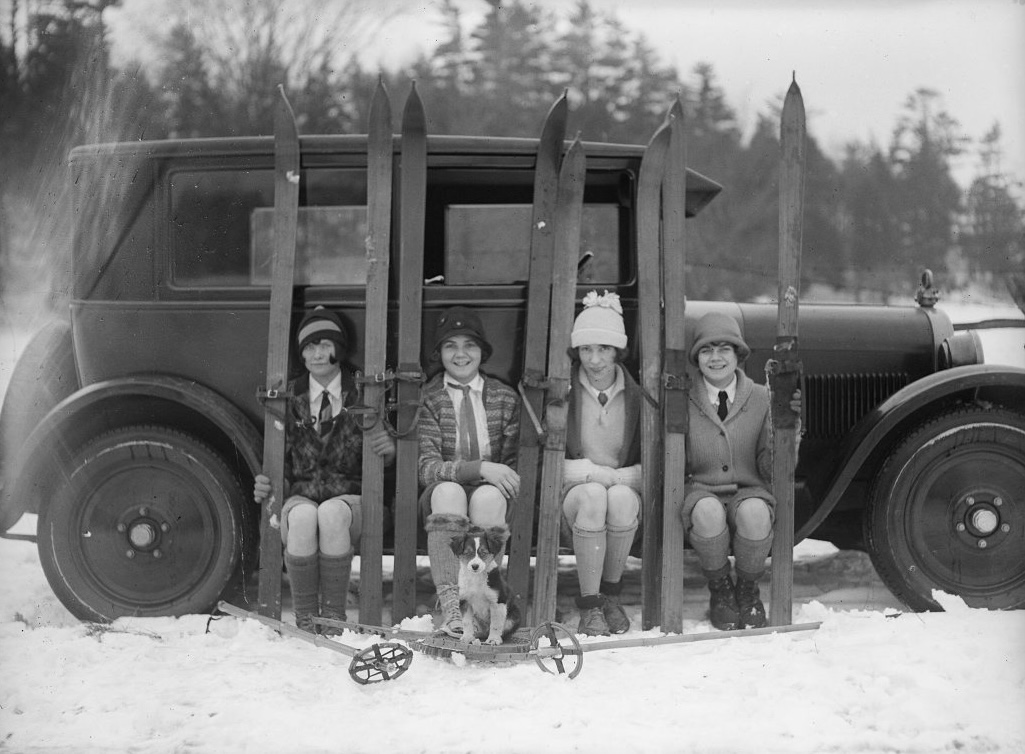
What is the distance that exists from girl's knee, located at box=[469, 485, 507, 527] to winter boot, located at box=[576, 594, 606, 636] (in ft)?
1.59

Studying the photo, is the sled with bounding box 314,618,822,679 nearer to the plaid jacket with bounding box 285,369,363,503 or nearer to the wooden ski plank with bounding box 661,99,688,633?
the wooden ski plank with bounding box 661,99,688,633

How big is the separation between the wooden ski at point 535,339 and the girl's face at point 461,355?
0.72 feet

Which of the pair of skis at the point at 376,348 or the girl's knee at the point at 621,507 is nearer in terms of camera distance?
the girl's knee at the point at 621,507

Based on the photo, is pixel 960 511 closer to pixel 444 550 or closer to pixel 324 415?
pixel 444 550

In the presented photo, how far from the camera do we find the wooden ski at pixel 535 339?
3797mm

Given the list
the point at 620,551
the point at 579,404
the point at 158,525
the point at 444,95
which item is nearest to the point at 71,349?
the point at 158,525

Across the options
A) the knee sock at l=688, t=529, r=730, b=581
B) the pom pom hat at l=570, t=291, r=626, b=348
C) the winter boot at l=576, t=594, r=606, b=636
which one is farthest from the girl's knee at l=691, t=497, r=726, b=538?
the pom pom hat at l=570, t=291, r=626, b=348

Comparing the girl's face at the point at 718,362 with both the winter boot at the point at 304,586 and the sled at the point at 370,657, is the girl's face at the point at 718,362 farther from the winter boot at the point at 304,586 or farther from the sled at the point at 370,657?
the winter boot at the point at 304,586

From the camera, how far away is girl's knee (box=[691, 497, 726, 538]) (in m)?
3.68

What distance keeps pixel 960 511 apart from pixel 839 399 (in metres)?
0.78

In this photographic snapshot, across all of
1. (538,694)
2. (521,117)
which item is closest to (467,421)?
(538,694)

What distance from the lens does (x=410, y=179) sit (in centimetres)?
384

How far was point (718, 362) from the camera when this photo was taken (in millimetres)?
3834

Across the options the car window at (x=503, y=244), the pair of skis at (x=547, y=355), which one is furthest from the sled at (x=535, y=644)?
the car window at (x=503, y=244)
